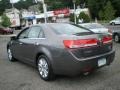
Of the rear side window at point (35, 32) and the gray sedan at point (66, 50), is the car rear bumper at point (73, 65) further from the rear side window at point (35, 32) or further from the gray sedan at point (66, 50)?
the rear side window at point (35, 32)

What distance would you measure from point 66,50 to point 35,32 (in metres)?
1.66

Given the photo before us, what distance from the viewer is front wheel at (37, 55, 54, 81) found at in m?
6.23

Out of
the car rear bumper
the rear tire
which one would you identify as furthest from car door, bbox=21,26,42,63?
the rear tire

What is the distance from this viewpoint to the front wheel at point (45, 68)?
6227 millimetres

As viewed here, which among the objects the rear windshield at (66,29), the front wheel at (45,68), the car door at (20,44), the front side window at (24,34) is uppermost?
the rear windshield at (66,29)

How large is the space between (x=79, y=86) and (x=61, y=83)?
0.53m

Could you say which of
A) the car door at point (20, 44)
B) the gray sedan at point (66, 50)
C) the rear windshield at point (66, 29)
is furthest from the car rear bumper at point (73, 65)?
the car door at point (20, 44)

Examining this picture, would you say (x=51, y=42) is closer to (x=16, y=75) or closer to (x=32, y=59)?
(x=32, y=59)

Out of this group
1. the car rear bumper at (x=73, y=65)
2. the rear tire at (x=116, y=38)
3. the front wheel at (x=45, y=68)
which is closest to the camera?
the car rear bumper at (x=73, y=65)

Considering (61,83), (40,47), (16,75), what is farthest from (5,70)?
(61,83)

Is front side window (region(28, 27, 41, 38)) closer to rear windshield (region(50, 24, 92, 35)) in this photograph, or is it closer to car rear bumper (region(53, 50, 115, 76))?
rear windshield (region(50, 24, 92, 35))

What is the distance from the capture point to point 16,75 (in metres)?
7.19

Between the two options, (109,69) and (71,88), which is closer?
(71,88)

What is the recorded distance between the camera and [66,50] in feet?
18.8
